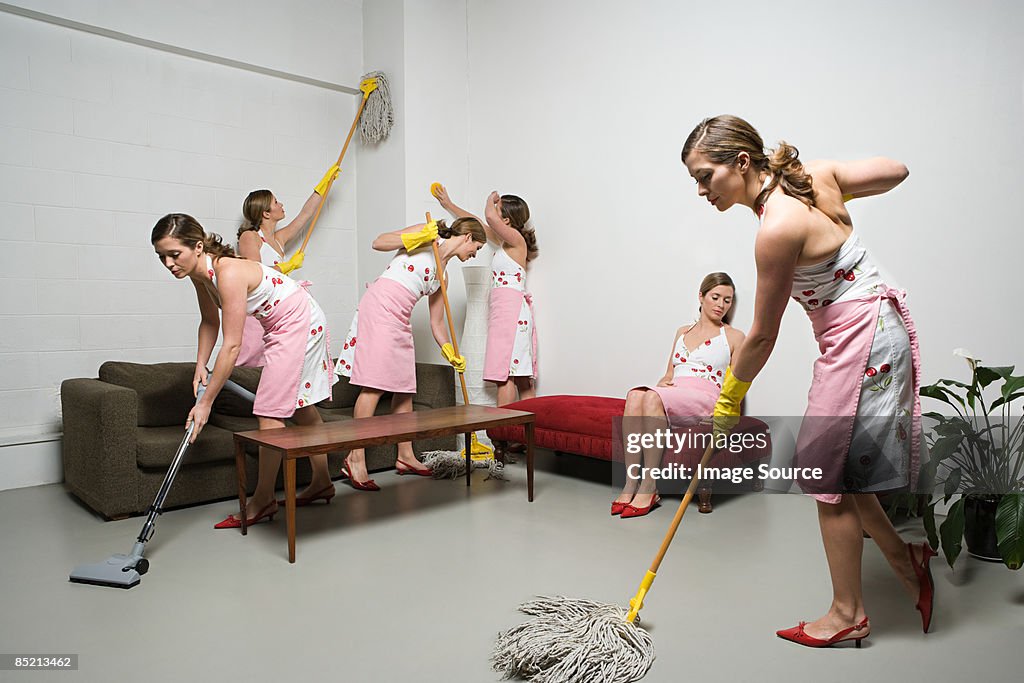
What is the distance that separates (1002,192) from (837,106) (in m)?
0.81

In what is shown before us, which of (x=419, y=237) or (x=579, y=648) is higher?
(x=419, y=237)

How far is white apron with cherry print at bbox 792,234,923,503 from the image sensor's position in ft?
5.98

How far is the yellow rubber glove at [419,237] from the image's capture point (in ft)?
12.5

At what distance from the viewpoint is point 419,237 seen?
382 centimetres

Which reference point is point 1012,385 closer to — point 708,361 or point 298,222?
point 708,361

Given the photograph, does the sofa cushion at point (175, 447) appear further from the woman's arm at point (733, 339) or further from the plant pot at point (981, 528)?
the plant pot at point (981, 528)

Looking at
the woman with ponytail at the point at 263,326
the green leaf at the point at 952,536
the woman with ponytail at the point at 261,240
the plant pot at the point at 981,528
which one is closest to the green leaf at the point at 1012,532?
the green leaf at the point at 952,536

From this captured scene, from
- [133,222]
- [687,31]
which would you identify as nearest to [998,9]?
[687,31]

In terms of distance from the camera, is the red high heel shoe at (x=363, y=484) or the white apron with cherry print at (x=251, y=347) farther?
the white apron with cherry print at (x=251, y=347)

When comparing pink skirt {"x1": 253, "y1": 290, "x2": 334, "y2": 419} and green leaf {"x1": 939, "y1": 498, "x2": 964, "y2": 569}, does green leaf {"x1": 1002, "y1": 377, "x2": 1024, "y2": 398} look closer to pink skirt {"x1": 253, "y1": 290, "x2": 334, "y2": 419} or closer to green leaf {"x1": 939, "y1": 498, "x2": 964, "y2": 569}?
green leaf {"x1": 939, "y1": 498, "x2": 964, "y2": 569}

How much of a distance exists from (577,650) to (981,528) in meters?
1.73

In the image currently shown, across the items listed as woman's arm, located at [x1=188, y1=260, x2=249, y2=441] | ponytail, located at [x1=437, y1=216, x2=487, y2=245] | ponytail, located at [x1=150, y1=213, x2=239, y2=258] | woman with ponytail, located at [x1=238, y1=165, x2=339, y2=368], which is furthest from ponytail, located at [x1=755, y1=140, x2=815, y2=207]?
woman with ponytail, located at [x1=238, y1=165, x2=339, y2=368]

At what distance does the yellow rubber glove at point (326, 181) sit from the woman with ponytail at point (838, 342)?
11.5ft

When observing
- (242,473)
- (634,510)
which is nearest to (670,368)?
(634,510)
